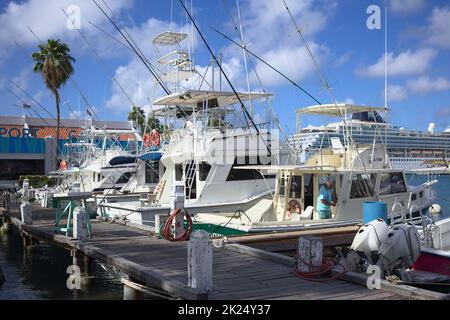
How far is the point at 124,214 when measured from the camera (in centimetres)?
1611

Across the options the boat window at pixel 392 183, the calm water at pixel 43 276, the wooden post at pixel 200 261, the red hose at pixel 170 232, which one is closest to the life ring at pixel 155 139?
the calm water at pixel 43 276

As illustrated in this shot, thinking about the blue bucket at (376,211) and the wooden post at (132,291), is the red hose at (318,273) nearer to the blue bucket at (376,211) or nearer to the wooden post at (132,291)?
the wooden post at (132,291)

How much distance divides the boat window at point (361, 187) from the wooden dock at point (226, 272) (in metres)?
5.94

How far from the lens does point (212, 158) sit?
1734 centimetres

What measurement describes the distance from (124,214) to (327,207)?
668cm

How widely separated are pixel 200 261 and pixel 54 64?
116 feet

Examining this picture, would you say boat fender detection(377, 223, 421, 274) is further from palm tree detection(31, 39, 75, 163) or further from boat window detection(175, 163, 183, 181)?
palm tree detection(31, 39, 75, 163)

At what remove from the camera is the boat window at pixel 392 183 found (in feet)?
51.5

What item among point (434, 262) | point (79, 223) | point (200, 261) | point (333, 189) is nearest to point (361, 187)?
point (333, 189)

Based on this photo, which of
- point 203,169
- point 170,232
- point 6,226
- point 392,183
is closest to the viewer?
point 170,232

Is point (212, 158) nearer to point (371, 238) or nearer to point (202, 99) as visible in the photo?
point (202, 99)
